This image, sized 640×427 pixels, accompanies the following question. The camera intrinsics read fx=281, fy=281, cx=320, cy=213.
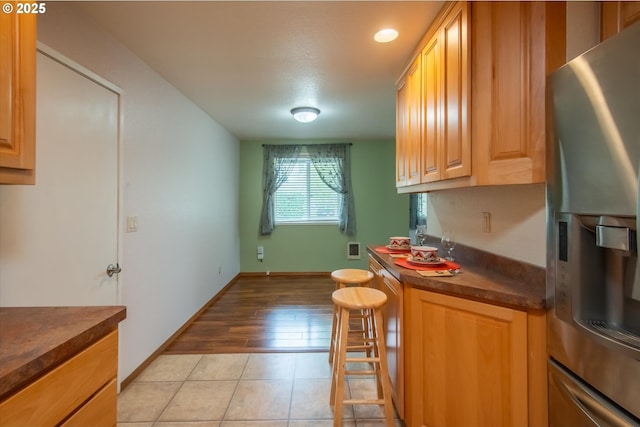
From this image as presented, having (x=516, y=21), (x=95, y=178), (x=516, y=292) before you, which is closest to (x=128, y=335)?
(x=95, y=178)

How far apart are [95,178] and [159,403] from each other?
1494 millimetres

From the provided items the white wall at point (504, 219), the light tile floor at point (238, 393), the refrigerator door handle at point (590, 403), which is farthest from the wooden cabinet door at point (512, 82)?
the light tile floor at point (238, 393)

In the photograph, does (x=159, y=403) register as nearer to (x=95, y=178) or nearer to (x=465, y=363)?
(x=95, y=178)

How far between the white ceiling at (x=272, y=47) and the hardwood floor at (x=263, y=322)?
2420 millimetres

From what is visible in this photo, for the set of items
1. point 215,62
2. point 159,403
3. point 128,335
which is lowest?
point 159,403

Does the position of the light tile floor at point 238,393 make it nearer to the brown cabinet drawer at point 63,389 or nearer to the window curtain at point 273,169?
the brown cabinet drawer at point 63,389

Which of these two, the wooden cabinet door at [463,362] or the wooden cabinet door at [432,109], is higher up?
the wooden cabinet door at [432,109]

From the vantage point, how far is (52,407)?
768 millimetres

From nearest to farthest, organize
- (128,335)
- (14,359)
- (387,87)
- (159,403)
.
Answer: (14,359), (159,403), (128,335), (387,87)

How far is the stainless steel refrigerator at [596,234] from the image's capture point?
75cm

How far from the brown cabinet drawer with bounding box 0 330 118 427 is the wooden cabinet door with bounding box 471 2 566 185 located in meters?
1.69

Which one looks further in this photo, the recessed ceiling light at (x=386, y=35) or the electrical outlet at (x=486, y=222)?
the recessed ceiling light at (x=386, y=35)

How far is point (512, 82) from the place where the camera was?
1.22 m

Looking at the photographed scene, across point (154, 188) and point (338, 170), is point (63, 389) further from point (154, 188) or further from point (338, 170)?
point (338, 170)
